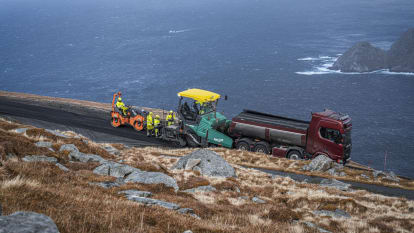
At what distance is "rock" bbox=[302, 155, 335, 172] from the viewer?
22.9 m

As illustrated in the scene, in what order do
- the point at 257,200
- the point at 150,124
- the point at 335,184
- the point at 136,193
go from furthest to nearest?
the point at 150,124
the point at 335,184
the point at 257,200
the point at 136,193

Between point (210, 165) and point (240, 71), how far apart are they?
92485 millimetres

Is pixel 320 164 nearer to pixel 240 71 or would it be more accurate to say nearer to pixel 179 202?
pixel 179 202

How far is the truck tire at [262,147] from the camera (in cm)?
2600

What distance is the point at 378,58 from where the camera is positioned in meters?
114

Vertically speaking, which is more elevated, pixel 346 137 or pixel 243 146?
pixel 346 137

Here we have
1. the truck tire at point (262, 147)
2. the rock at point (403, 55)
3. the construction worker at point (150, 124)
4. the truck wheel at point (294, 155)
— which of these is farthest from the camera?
the rock at point (403, 55)

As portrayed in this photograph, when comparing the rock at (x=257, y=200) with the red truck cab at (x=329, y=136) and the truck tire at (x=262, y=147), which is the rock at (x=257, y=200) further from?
the truck tire at (x=262, y=147)

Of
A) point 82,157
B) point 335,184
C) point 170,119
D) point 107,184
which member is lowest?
point 335,184

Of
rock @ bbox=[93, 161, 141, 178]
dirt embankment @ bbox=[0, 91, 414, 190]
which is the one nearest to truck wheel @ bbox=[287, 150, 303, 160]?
dirt embankment @ bbox=[0, 91, 414, 190]

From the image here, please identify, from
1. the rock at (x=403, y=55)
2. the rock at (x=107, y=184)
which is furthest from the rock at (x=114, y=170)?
the rock at (x=403, y=55)

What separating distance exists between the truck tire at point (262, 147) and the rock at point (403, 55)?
102 metres

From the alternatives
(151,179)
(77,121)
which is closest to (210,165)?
(151,179)

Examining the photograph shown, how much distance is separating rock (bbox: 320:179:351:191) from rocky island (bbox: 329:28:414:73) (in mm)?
94968
